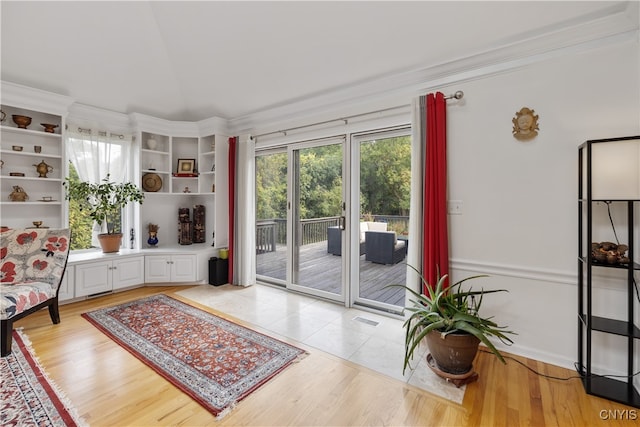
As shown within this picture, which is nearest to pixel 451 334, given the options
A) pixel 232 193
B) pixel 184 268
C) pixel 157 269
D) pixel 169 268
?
pixel 232 193

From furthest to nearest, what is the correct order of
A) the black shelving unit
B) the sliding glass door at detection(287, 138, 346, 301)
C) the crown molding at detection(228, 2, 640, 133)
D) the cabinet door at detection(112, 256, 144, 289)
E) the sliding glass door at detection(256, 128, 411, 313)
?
the cabinet door at detection(112, 256, 144, 289) < the sliding glass door at detection(287, 138, 346, 301) < the sliding glass door at detection(256, 128, 411, 313) < the crown molding at detection(228, 2, 640, 133) < the black shelving unit

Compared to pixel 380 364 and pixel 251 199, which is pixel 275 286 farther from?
pixel 380 364

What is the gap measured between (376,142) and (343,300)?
1.88 meters

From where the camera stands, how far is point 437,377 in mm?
2062

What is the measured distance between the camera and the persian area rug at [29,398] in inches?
64.6

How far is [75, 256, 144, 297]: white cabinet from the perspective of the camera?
11.5 feet

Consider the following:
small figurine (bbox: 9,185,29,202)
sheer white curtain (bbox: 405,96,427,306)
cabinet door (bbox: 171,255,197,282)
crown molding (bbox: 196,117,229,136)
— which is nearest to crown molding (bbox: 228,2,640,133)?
sheer white curtain (bbox: 405,96,427,306)

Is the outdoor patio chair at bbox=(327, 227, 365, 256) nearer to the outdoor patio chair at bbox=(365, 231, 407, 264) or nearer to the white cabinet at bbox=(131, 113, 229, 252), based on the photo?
the outdoor patio chair at bbox=(365, 231, 407, 264)

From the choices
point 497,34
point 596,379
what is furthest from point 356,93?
point 596,379

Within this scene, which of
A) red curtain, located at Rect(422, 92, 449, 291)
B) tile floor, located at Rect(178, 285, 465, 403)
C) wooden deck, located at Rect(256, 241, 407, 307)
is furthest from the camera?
wooden deck, located at Rect(256, 241, 407, 307)

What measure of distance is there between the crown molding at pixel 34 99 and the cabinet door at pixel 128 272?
1.94m

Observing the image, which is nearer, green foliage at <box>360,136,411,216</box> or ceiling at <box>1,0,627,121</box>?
ceiling at <box>1,0,627,121</box>

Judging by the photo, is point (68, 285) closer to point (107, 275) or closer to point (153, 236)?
point (107, 275)

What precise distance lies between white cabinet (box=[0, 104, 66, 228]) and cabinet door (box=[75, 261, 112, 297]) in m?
0.70
